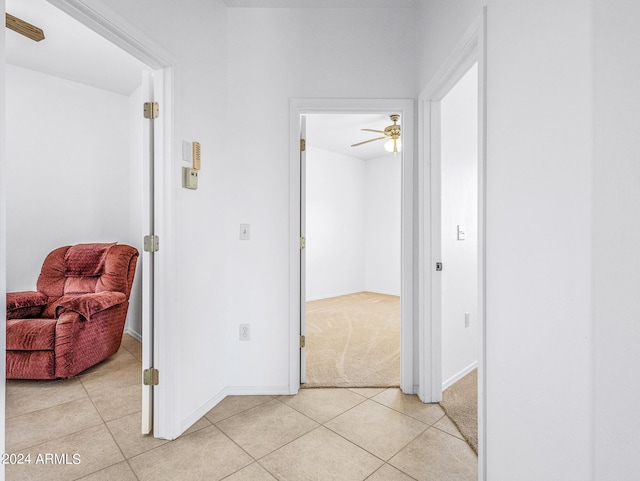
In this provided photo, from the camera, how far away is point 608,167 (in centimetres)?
74

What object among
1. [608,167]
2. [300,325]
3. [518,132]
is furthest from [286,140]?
[608,167]

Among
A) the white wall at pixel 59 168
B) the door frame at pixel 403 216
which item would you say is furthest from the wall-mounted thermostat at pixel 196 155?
the white wall at pixel 59 168

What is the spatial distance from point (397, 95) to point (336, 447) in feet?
7.33

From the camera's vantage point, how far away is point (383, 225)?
6.21 meters

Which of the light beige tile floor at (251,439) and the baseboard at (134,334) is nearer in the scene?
the light beige tile floor at (251,439)

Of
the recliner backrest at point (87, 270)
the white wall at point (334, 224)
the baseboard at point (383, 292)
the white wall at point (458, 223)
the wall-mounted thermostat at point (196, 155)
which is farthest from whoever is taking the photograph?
the baseboard at point (383, 292)

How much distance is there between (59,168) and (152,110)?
2.42 metres

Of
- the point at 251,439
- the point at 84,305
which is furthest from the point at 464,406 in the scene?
the point at 84,305

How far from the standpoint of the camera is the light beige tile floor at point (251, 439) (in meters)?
1.46

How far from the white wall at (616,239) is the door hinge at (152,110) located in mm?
1874

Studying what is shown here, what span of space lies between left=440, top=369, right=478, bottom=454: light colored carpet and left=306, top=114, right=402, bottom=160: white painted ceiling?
9.78ft

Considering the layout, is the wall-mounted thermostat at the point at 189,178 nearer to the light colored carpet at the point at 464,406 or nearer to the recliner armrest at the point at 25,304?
the recliner armrest at the point at 25,304

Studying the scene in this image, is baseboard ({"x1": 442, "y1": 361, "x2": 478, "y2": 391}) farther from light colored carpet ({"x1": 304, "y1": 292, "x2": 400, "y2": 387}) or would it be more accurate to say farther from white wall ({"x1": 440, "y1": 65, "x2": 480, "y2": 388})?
light colored carpet ({"x1": 304, "y1": 292, "x2": 400, "y2": 387})

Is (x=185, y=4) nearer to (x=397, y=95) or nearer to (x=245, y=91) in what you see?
(x=245, y=91)
